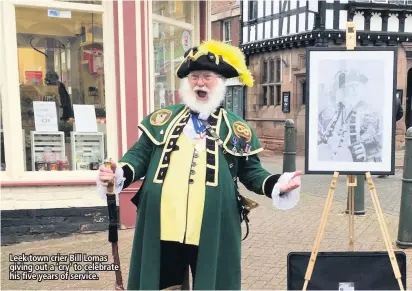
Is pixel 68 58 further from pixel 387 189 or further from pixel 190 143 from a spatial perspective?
pixel 387 189

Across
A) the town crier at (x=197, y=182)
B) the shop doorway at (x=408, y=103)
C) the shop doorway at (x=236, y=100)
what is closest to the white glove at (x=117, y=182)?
the town crier at (x=197, y=182)

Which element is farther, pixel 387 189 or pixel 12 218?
pixel 387 189

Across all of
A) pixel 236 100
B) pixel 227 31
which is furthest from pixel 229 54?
pixel 227 31

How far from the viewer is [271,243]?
486 cm

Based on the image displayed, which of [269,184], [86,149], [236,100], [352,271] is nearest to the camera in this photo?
[269,184]

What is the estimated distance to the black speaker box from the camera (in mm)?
2867

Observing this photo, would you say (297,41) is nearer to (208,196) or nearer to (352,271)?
(352,271)

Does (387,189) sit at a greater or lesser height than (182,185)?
lesser

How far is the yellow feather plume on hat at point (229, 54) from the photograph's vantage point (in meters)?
2.60

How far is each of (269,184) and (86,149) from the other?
3245 millimetres

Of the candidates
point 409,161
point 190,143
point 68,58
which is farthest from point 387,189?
point 190,143

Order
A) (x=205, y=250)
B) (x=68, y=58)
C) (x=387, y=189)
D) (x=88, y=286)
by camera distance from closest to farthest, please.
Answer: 1. (x=205, y=250)
2. (x=88, y=286)
3. (x=68, y=58)
4. (x=387, y=189)

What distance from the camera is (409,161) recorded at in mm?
4574

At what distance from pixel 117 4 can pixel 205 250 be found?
3.45 m
